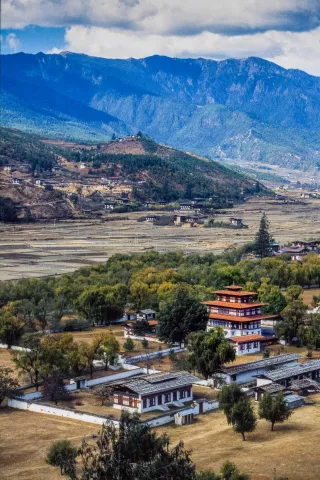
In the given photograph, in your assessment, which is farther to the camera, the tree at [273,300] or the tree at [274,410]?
the tree at [273,300]

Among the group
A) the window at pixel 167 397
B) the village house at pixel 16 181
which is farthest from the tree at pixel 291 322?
the village house at pixel 16 181

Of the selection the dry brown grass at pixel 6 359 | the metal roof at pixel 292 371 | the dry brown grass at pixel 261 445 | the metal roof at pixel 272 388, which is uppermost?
the metal roof at pixel 292 371

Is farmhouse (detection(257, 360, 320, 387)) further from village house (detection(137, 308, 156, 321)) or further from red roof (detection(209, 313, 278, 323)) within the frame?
village house (detection(137, 308, 156, 321))

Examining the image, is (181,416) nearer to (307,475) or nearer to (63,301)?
(307,475)

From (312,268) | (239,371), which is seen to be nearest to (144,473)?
(239,371)

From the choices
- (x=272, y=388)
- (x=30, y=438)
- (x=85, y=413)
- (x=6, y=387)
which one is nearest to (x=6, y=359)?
(x=6, y=387)

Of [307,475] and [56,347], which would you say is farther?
[56,347]

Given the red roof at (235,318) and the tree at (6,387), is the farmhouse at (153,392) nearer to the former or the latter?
the tree at (6,387)
